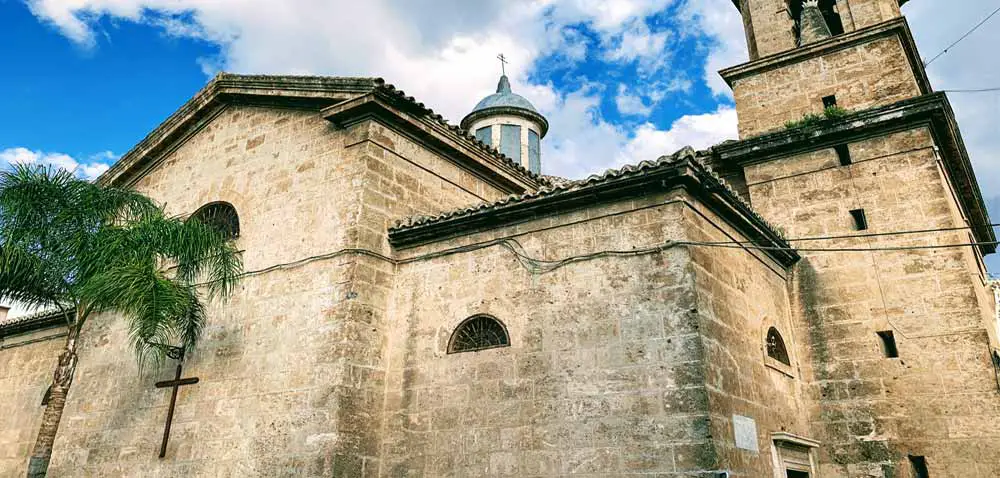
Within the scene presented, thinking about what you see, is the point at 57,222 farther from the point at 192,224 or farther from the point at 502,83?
the point at 502,83

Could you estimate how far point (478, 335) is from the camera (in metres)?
7.93

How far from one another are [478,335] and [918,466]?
572 centimetres

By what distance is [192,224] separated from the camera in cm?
839

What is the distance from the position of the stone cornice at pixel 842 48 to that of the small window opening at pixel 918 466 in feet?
20.0

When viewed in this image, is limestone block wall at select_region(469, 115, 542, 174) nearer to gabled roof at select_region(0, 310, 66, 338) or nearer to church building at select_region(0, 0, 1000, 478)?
church building at select_region(0, 0, 1000, 478)

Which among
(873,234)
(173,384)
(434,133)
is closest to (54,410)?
(173,384)

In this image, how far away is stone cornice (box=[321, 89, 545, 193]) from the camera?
9.09 m

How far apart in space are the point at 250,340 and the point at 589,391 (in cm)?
454

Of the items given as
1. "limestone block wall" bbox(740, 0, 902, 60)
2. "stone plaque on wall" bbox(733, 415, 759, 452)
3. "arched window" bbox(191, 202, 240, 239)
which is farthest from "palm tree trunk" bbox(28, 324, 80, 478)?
"limestone block wall" bbox(740, 0, 902, 60)

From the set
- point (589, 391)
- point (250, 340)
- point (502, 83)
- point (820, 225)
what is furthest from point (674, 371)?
point (502, 83)

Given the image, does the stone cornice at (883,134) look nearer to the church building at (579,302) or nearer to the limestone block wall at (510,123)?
the church building at (579,302)

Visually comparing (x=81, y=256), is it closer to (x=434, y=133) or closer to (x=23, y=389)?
(x=434, y=133)

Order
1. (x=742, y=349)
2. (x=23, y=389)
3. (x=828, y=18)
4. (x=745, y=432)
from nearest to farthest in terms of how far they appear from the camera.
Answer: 1. (x=745, y=432)
2. (x=742, y=349)
3. (x=828, y=18)
4. (x=23, y=389)

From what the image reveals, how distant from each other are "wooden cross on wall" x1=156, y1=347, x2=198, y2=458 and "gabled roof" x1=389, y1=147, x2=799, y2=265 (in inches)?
131
